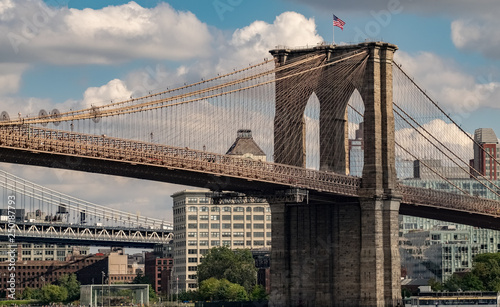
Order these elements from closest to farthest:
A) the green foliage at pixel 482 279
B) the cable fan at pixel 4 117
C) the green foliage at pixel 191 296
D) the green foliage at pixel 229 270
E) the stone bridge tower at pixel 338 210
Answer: the cable fan at pixel 4 117
the stone bridge tower at pixel 338 210
the green foliage at pixel 482 279
the green foliage at pixel 191 296
the green foliage at pixel 229 270

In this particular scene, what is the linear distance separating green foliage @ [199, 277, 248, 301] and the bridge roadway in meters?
49.1

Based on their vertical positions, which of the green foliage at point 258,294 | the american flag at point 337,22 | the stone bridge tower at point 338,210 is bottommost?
the green foliage at point 258,294

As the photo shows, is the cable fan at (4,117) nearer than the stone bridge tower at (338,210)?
Yes

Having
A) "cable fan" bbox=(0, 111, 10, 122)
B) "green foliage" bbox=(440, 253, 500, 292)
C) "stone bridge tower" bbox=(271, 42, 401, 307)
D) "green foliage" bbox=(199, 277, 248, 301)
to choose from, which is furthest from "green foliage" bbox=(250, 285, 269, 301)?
"cable fan" bbox=(0, 111, 10, 122)

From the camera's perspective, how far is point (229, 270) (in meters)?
195

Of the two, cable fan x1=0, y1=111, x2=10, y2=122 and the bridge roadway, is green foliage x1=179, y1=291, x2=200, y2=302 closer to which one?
the bridge roadway

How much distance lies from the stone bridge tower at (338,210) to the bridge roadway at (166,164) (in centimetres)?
→ 331

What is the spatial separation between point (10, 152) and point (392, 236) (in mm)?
49825

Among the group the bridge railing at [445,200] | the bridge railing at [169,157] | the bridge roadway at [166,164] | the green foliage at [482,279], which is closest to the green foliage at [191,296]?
the green foliage at [482,279]

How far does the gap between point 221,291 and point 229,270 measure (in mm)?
14528

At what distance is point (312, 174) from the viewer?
4788 inches

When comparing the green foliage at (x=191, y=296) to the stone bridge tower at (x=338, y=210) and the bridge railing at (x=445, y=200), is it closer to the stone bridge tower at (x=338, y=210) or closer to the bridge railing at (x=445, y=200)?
the bridge railing at (x=445, y=200)

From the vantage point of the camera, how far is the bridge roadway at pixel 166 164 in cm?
9457

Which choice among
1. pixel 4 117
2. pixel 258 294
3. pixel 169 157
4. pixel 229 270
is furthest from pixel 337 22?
pixel 229 270
